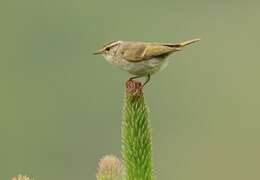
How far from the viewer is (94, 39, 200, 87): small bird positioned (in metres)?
9.09

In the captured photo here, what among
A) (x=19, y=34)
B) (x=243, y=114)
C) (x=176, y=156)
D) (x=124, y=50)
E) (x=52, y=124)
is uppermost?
(x=19, y=34)

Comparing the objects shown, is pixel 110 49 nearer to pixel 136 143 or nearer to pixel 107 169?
pixel 136 143

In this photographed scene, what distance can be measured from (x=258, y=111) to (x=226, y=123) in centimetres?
1133

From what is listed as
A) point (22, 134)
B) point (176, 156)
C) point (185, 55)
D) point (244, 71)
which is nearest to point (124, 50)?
point (176, 156)

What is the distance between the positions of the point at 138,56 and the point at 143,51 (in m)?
0.26

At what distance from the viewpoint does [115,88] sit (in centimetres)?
13138

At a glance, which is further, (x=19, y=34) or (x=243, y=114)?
(x=19, y=34)

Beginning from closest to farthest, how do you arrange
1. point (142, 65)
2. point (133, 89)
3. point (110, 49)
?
point (133, 89) → point (142, 65) → point (110, 49)

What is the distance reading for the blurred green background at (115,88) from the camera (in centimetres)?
9331

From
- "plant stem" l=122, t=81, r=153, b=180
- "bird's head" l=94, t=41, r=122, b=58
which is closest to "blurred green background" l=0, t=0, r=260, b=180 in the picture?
"bird's head" l=94, t=41, r=122, b=58

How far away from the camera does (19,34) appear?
17975 centimetres

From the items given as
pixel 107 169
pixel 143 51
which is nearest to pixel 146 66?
pixel 143 51

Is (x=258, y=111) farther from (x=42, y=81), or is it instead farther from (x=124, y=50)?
(x=124, y=50)

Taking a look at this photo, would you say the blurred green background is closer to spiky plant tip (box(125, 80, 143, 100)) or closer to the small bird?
the small bird
